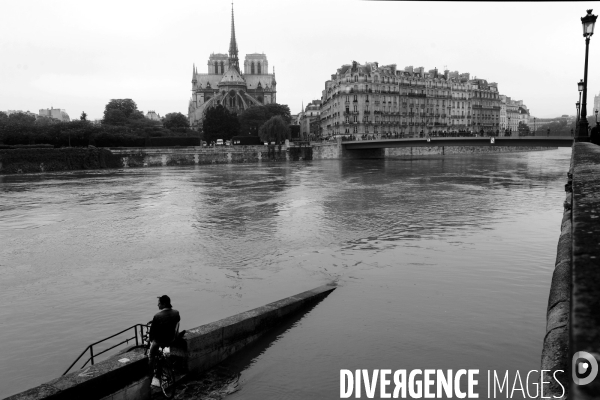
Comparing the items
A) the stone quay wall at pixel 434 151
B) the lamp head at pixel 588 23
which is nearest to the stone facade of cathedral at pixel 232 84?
the stone quay wall at pixel 434 151

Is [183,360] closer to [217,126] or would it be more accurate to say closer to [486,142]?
[486,142]

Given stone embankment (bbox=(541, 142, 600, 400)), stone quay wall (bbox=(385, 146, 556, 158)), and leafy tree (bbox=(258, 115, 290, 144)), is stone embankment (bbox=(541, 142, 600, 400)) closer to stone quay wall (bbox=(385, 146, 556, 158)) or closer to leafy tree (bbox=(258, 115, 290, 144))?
leafy tree (bbox=(258, 115, 290, 144))

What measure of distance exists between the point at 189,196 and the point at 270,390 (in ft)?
99.7

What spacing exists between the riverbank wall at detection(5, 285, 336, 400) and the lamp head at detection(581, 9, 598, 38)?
1274 cm

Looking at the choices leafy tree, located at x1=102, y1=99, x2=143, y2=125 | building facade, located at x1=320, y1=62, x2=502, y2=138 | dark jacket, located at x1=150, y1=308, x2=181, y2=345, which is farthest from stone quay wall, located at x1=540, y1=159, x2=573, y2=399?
leafy tree, located at x1=102, y1=99, x2=143, y2=125

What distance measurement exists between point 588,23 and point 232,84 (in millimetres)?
144189

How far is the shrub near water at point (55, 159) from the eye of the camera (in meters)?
65.1

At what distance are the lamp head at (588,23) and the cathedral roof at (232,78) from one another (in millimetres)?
144300

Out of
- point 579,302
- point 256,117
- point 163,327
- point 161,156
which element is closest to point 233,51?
point 256,117

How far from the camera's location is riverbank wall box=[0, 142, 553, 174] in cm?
6681

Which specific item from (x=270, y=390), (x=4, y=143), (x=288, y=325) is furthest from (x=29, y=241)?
(x=4, y=143)

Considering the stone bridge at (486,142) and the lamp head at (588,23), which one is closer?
the lamp head at (588,23)

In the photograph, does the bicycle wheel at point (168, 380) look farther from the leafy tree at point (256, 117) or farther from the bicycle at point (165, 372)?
the leafy tree at point (256, 117)

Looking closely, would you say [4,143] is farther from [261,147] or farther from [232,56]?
[232,56]
